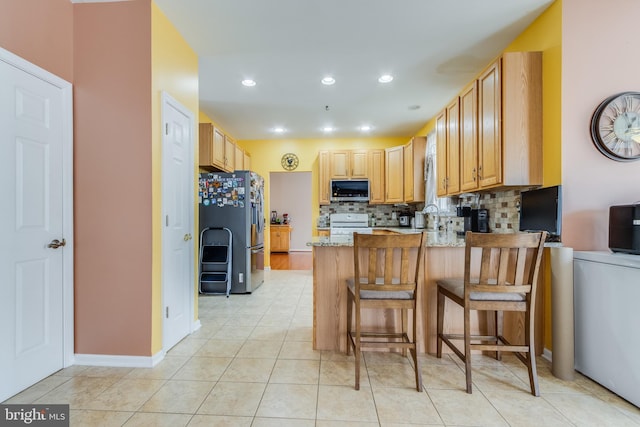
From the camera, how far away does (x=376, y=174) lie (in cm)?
546

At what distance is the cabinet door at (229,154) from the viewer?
467cm

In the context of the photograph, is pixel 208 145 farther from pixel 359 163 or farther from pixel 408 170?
pixel 408 170

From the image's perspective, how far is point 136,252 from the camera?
210 cm

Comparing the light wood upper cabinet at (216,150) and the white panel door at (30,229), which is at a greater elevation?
the light wood upper cabinet at (216,150)

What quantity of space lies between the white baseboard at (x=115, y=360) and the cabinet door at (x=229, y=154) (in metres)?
3.11

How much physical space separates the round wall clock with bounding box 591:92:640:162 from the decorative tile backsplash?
2.17 feet

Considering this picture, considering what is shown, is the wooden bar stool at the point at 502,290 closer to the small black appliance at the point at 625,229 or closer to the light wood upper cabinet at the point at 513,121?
the small black appliance at the point at 625,229

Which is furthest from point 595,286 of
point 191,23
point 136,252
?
point 191,23

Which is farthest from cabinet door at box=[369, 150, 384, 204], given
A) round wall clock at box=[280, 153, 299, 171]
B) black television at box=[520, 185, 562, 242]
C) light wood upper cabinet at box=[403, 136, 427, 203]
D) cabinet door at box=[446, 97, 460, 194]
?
black television at box=[520, 185, 562, 242]

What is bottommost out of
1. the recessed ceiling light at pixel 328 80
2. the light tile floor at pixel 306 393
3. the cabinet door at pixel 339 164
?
the light tile floor at pixel 306 393

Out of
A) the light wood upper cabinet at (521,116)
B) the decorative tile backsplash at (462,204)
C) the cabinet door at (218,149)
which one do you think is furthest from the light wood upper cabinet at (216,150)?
the light wood upper cabinet at (521,116)

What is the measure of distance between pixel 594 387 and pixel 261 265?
3.87 m

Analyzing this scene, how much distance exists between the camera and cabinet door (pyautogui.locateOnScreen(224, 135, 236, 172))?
4.67 m

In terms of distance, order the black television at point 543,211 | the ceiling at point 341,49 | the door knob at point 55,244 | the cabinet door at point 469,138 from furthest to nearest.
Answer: the cabinet door at point 469,138 → the ceiling at point 341,49 → the black television at point 543,211 → the door knob at point 55,244
